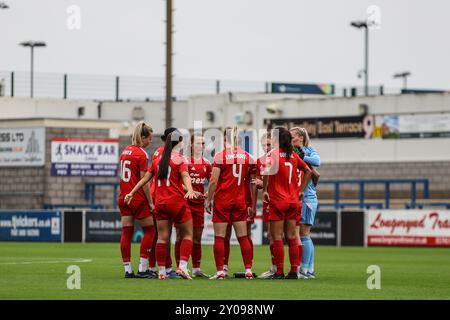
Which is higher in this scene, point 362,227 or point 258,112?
point 258,112

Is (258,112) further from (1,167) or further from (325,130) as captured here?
(1,167)

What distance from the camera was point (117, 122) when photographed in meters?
61.5

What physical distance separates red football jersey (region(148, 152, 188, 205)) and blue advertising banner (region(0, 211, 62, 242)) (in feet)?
74.9

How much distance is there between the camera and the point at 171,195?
18.5 meters

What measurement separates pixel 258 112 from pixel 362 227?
2935cm

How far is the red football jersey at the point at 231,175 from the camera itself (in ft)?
62.1

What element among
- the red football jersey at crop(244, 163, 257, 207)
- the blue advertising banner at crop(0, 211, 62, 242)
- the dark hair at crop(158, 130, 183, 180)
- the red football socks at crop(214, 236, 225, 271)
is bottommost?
the blue advertising banner at crop(0, 211, 62, 242)

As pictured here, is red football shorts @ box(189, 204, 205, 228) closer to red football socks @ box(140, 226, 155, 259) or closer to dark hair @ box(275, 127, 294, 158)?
red football socks @ box(140, 226, 155, 259)

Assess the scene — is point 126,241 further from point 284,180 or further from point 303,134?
point 303,134

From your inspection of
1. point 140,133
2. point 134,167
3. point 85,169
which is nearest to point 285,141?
point 140,133

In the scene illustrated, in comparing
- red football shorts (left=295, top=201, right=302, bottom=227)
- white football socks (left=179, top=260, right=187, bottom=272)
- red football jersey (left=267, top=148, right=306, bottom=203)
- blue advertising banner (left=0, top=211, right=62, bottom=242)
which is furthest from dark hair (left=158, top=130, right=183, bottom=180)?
blue advertising banner (left=0, top=211, right=62, bottom=242)

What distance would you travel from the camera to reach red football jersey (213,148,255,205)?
62.1 ft

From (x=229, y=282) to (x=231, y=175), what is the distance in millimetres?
1816
